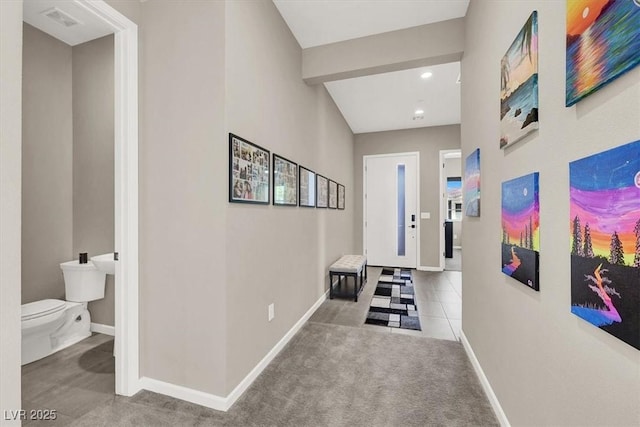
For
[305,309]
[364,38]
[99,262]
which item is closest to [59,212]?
[99,262]

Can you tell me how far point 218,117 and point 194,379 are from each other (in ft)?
5.24

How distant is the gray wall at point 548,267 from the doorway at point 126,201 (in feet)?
7.08

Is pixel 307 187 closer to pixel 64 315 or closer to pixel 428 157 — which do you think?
pixel 64 315

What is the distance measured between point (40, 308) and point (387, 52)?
356 centimetres

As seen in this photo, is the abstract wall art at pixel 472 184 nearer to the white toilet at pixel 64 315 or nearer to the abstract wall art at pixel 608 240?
the abstract wall art at pixel 608 240

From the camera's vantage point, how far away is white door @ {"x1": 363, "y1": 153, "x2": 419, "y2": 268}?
18.1 feet

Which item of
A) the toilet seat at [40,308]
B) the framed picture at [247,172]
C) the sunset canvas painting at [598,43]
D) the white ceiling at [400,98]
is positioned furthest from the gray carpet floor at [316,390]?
the white ceiling at [400,98]

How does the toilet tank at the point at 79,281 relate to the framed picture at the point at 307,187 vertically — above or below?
below

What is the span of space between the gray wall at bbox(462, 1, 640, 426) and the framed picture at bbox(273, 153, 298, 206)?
4.91ft

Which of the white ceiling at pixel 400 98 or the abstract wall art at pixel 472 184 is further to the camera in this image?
the white ceiling at pixel 400 98

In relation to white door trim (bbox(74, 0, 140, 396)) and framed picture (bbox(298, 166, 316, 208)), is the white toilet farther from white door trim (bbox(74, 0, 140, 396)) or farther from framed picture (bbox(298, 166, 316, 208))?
framed picture (bbox(298, 166, 316, 208))

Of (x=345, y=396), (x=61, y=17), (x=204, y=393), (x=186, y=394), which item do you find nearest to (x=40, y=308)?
(x=186, y=394)

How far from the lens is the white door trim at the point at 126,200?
5.54 ft

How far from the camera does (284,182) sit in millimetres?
2338
